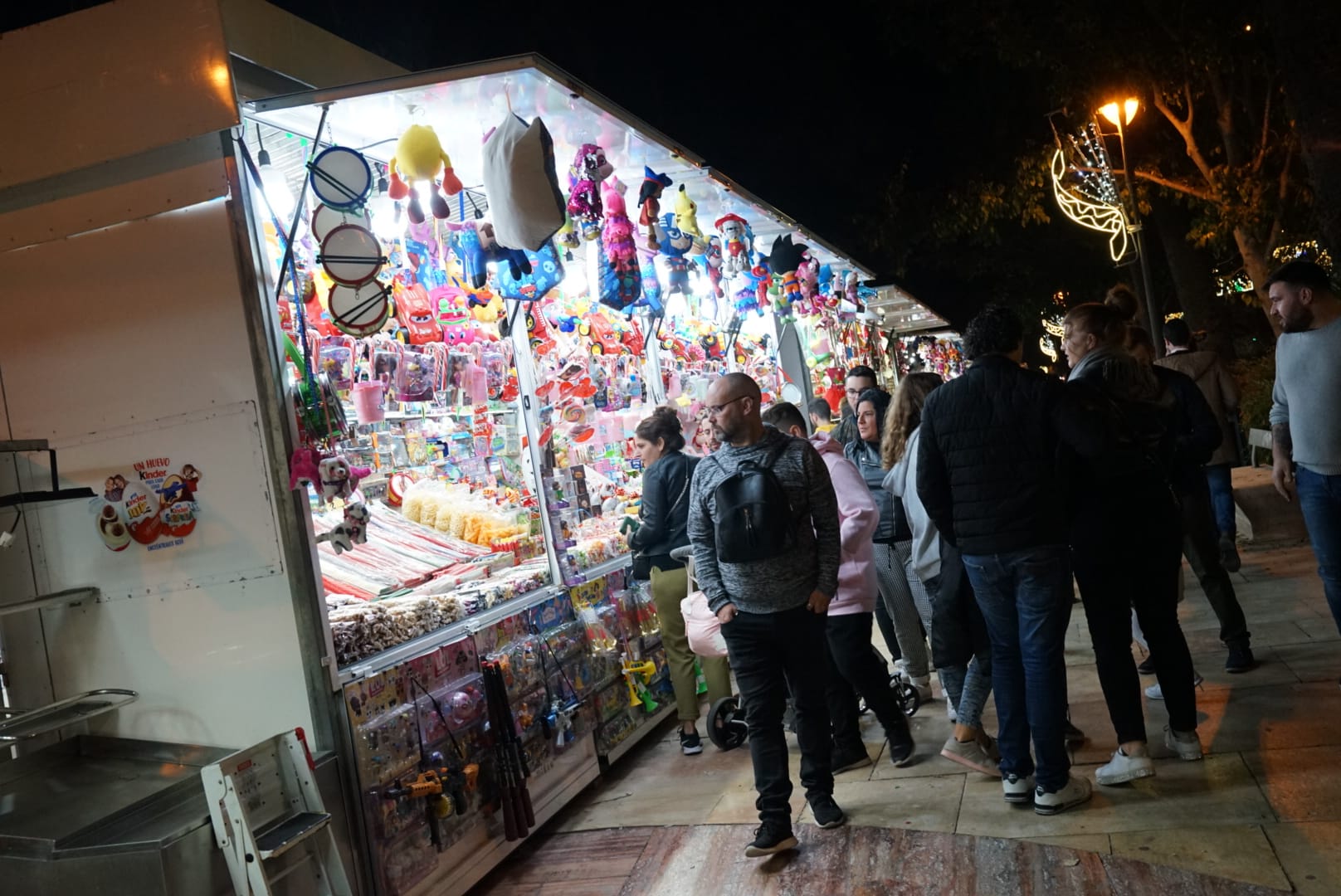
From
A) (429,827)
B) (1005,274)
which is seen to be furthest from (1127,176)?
(1005,274)

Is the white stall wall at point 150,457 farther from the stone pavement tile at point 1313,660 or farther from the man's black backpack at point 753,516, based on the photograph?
the stone pavement tile at point 1313,660

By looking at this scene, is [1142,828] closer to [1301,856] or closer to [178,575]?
[1301,856]

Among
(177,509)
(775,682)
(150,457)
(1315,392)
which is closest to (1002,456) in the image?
(775,682)

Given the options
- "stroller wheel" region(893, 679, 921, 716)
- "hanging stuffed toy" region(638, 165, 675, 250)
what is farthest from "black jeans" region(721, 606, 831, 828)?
"hanging stuffed toy" region(638, 165, 675, 250)

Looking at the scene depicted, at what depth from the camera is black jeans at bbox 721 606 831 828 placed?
405 centimetres

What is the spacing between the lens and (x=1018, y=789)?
414cm

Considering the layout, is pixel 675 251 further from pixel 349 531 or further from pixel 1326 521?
pixel 1326 521

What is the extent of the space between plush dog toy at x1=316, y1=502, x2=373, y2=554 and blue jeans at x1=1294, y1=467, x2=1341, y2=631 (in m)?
3.87

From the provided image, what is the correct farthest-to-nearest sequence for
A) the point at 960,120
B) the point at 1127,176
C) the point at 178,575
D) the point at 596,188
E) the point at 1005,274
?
the point at 1005,274, the point at 960,120, the point at 1127,176, the point at 596,188, the point at 178,575

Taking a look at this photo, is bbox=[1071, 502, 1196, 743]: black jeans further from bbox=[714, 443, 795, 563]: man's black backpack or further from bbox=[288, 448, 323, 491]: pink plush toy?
bbox=[288, 448, 323, 491]: pink plush toy

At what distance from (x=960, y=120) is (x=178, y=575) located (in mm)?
20000

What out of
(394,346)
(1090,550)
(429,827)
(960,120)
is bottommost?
(429,827)

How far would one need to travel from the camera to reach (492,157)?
182 inches

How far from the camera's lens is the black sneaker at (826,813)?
13.9ft
